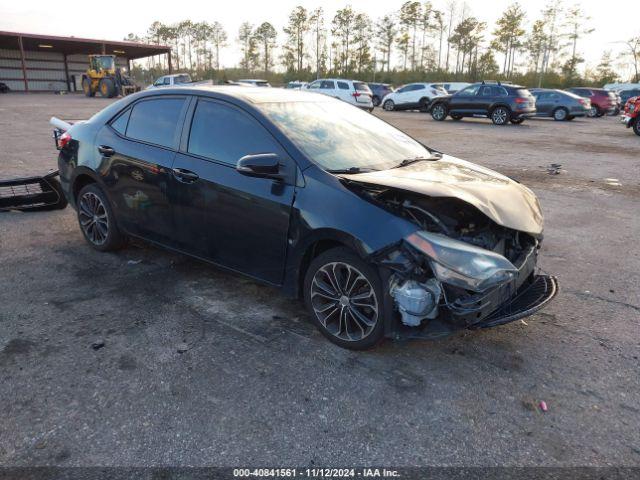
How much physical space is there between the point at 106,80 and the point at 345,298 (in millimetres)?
40521

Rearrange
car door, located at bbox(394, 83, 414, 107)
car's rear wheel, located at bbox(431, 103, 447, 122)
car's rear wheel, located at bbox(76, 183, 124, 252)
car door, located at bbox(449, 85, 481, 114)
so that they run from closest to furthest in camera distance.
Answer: car's rear wheel, located at bbox(76, 183, 124, 252) < car door, located at bbox(449, 85, 481, 114) < car's rear wheel, located at bbox(431, 103, 447, 122) < car door, located at bbox(394, 83, 414, 107)

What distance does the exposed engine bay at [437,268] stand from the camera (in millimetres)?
2912

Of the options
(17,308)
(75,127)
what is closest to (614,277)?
(17,308)

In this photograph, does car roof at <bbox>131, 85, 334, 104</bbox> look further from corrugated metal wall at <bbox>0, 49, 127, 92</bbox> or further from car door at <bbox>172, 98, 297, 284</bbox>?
corrugated metal wall at <bbox>0, 49, 127, 92</bbox>

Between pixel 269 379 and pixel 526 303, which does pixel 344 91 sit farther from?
pixel 269 379

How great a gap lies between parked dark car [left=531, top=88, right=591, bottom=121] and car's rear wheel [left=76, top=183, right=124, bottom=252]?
24997mm

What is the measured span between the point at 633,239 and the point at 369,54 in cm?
6986

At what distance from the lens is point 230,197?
12.1ft

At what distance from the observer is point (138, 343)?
338 centimetres

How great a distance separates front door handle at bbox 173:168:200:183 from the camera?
3.88m

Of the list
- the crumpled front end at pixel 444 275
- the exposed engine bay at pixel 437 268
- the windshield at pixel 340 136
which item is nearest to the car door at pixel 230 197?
the windshield at pixel 340 136

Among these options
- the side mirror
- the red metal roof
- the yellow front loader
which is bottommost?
the side mirror

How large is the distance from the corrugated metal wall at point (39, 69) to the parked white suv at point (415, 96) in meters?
38.3

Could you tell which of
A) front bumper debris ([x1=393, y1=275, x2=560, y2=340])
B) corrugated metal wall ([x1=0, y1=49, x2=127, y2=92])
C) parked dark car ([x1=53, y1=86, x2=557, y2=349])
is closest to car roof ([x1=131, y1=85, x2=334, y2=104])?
parked dark car ([x1=53, y1=86, x2=557, y2=349])
